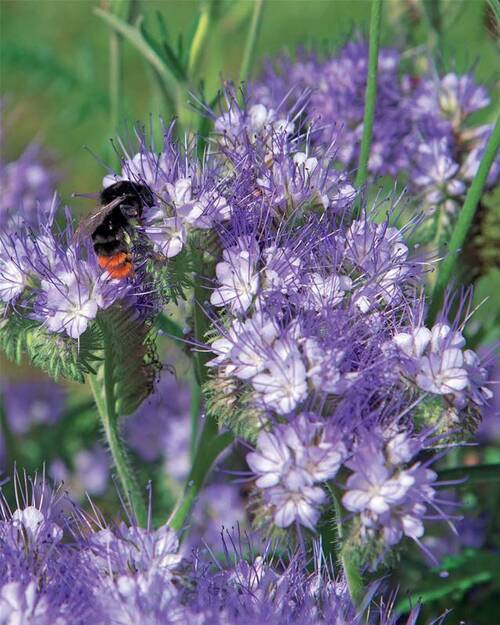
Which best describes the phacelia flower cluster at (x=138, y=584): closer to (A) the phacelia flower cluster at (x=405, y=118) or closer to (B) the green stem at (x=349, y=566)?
(B) the green stem at (x=349, y=566)

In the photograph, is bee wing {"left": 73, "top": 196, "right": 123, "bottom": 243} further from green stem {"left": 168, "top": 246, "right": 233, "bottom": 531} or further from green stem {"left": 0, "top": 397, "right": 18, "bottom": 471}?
green stem {"left": 0, "top": 397, "right": 18, "bottom": 471}

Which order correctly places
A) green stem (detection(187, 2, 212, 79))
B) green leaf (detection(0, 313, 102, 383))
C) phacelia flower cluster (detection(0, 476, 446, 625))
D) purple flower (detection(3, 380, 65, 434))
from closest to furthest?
phacelia flower cluster (detection(0, 476, 446, 625)) → green leaf (detection(0, 313, 102, 383)) → green stem (detection(187, 2, 212, 79)) → purple flower (detection(3, 380, 65, 434))

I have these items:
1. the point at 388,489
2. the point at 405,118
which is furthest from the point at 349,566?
the point at 405,118

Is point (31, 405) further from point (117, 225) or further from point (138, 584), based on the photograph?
point (138, 584)

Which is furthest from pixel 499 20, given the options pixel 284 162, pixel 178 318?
pixel 178 318

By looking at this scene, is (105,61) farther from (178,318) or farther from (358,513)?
(358,513)

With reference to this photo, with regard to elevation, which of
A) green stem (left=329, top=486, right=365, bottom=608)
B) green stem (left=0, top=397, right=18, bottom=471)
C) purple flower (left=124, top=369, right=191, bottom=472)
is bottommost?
purple flower (left=124, top=369, right=191, bottom=472)

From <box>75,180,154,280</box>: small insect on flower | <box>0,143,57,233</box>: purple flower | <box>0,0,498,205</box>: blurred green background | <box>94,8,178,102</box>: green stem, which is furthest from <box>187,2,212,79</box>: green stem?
<box>0,0,498,205</box>: blurred green background
